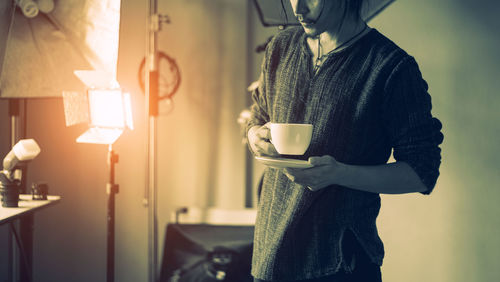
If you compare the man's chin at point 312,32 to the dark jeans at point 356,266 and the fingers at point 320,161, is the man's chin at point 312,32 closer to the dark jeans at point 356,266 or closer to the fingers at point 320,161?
the fingers at point 320,161

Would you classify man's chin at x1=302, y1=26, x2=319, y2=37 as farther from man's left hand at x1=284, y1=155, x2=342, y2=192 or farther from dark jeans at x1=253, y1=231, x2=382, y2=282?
dark jeans at x1=253, y1=231, x2=382, y2=282

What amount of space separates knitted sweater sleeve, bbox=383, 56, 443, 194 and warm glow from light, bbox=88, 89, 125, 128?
44.9 inches

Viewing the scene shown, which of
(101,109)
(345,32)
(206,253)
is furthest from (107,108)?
(345,32)

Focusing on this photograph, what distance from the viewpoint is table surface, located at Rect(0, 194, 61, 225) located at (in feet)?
4.30

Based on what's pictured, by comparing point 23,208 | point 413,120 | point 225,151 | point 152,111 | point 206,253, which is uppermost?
point 152,111

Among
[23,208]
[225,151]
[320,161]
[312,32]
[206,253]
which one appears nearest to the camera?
[320,161]

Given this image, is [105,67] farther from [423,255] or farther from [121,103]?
[423,255]

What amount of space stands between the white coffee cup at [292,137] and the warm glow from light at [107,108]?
984 millimetres

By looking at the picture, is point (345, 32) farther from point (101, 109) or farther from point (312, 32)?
point (101, 109)

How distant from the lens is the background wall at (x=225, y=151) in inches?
43.3

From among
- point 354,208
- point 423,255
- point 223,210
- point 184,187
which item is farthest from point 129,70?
point 354,208

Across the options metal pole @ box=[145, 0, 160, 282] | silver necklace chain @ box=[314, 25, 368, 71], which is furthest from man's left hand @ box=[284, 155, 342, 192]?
metal pole @ box=[145, 0, 160, 282]

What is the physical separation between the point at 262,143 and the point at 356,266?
0.94ft

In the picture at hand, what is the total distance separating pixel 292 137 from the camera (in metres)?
0.75
